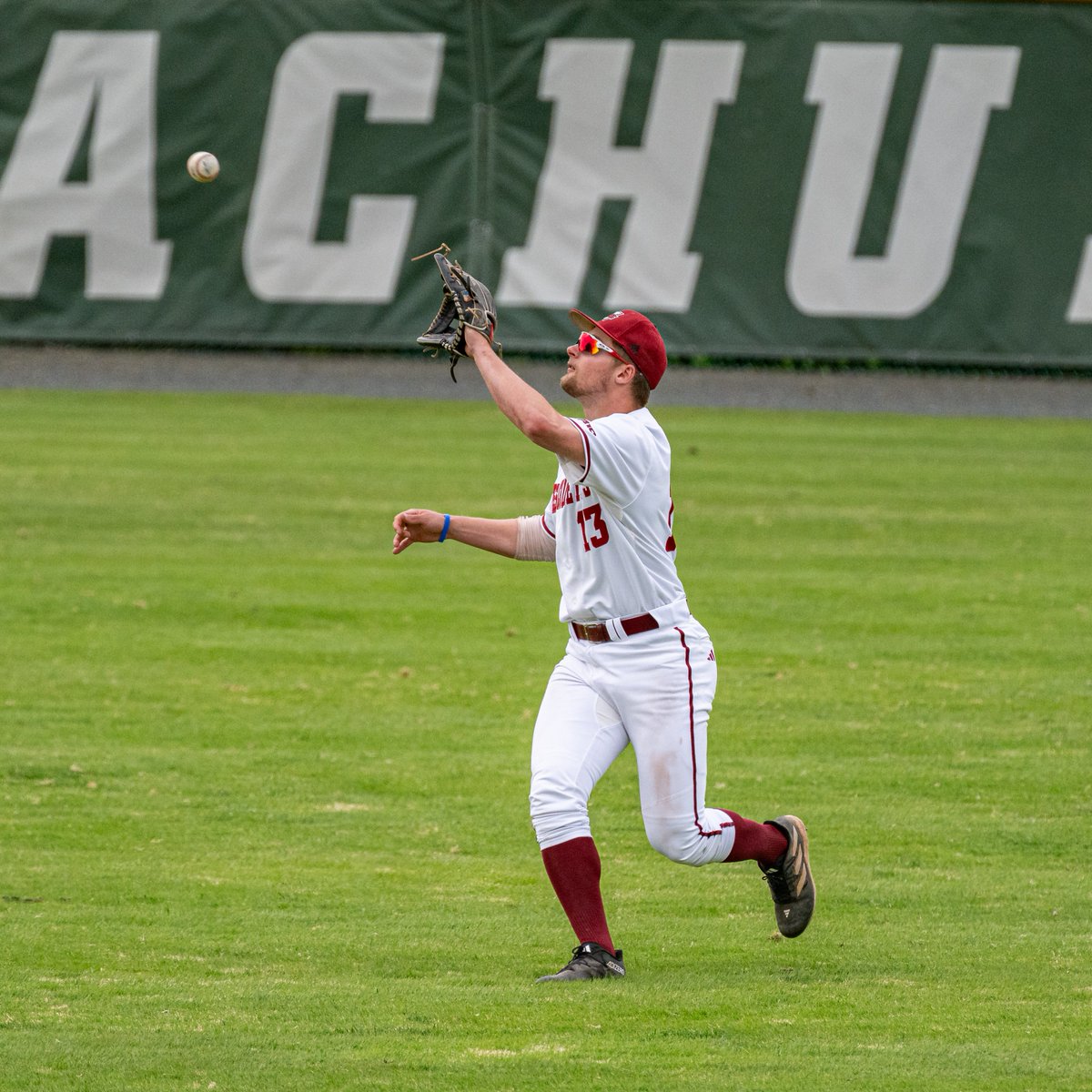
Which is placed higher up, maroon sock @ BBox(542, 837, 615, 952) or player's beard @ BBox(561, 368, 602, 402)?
player's beard @ BBox(561, 368, 602, 402)

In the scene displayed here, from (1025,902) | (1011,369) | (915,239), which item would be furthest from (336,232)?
(1025,902)

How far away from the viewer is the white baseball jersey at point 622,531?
582 cm

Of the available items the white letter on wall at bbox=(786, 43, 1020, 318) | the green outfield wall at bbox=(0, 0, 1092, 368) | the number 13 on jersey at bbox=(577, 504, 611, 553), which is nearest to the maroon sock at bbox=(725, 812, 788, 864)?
the number 13 on jersey at bbox=(577, 504, 611, 553)

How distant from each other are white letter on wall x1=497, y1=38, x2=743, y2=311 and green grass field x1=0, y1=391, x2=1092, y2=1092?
7165mm

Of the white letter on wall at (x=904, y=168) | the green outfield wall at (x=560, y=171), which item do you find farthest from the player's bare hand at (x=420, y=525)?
the white letter on wall at (x=904, y=168)

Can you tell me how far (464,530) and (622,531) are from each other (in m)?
0.71

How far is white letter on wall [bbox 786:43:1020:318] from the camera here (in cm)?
2309

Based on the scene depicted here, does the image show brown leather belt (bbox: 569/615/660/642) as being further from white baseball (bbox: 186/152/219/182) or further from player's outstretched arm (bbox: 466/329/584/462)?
white baseball (bbox: 186/152/219/182)

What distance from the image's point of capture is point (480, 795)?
8.12m

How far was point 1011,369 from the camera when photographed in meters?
23.6

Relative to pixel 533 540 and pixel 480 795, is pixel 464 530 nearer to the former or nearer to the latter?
pixel 533 540

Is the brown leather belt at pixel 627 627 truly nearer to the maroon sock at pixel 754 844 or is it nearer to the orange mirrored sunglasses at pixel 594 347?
the maroon sock at pixel 754 844

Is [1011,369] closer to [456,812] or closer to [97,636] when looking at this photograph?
[97,636]

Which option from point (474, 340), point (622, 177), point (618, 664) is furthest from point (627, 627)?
point (622, 177)
